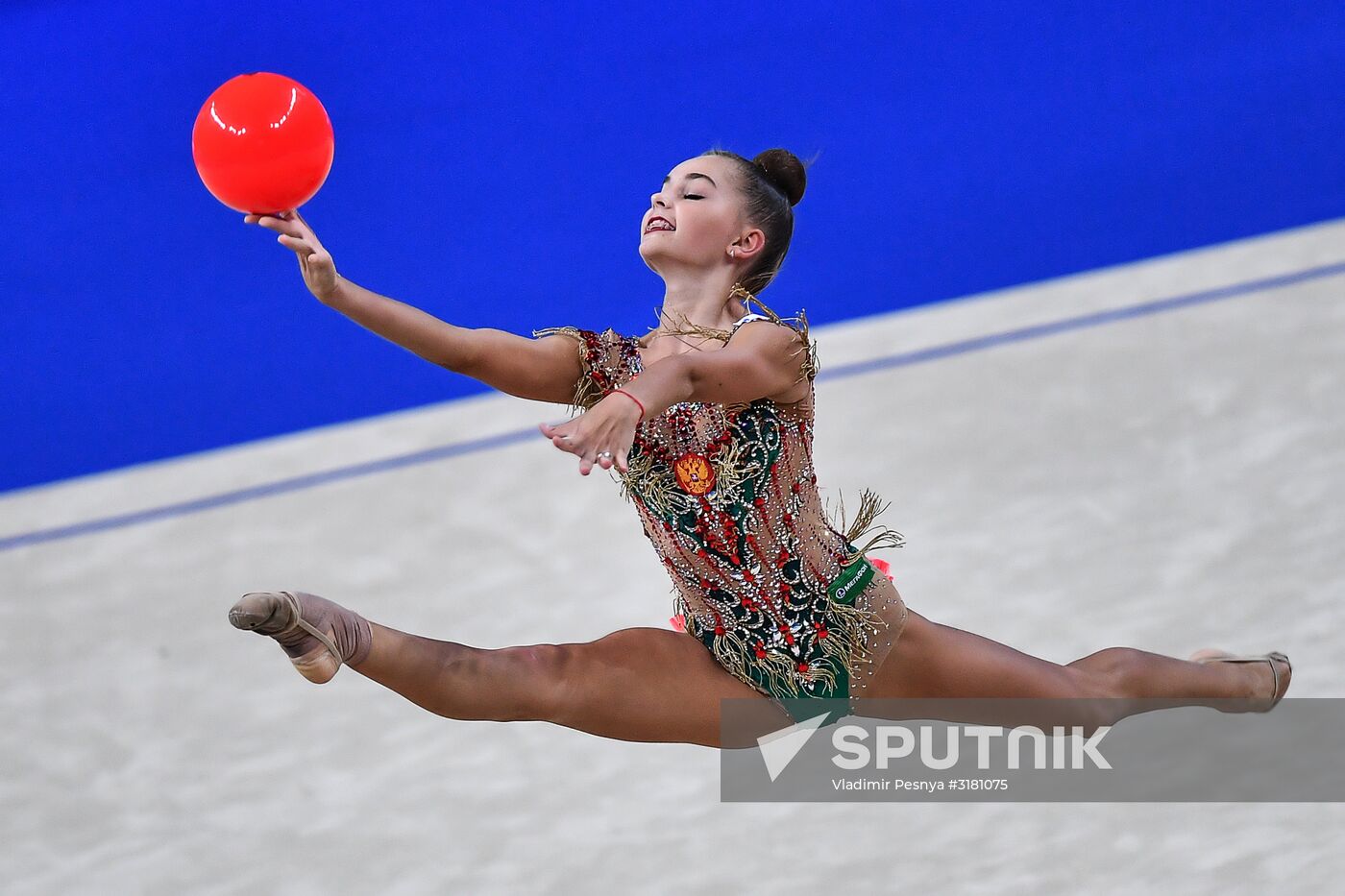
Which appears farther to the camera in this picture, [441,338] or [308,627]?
[441,338]

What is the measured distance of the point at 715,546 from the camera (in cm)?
273

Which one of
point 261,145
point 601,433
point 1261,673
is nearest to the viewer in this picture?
point 601,433

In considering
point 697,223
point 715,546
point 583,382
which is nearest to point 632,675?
point 715,546

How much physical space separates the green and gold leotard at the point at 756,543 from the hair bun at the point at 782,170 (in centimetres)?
Result: 27

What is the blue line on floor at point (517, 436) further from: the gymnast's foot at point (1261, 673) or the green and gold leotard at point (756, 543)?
the green and gold leotard at point (756, 543)

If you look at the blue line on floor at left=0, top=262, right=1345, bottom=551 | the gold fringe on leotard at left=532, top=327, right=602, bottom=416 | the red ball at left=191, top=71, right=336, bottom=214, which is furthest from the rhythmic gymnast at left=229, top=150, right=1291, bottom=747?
the blue line on floor at left=0, top=262, right=1345, bottom=551

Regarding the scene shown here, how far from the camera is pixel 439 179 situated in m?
5.55

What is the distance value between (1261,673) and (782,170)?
54.9 inches

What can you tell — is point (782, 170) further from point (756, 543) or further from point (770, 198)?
point (756, 543)

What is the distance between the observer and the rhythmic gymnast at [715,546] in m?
2.59

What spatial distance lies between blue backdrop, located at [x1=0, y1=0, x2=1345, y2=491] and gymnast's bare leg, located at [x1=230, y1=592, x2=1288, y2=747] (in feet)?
6.74

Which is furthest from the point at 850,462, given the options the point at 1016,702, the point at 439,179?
the point at 439,179

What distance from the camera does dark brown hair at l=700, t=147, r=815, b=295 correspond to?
2.82 m

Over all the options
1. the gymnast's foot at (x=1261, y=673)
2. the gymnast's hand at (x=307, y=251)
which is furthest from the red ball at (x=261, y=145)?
the gymnast's foot at (x=1261, y=673)
